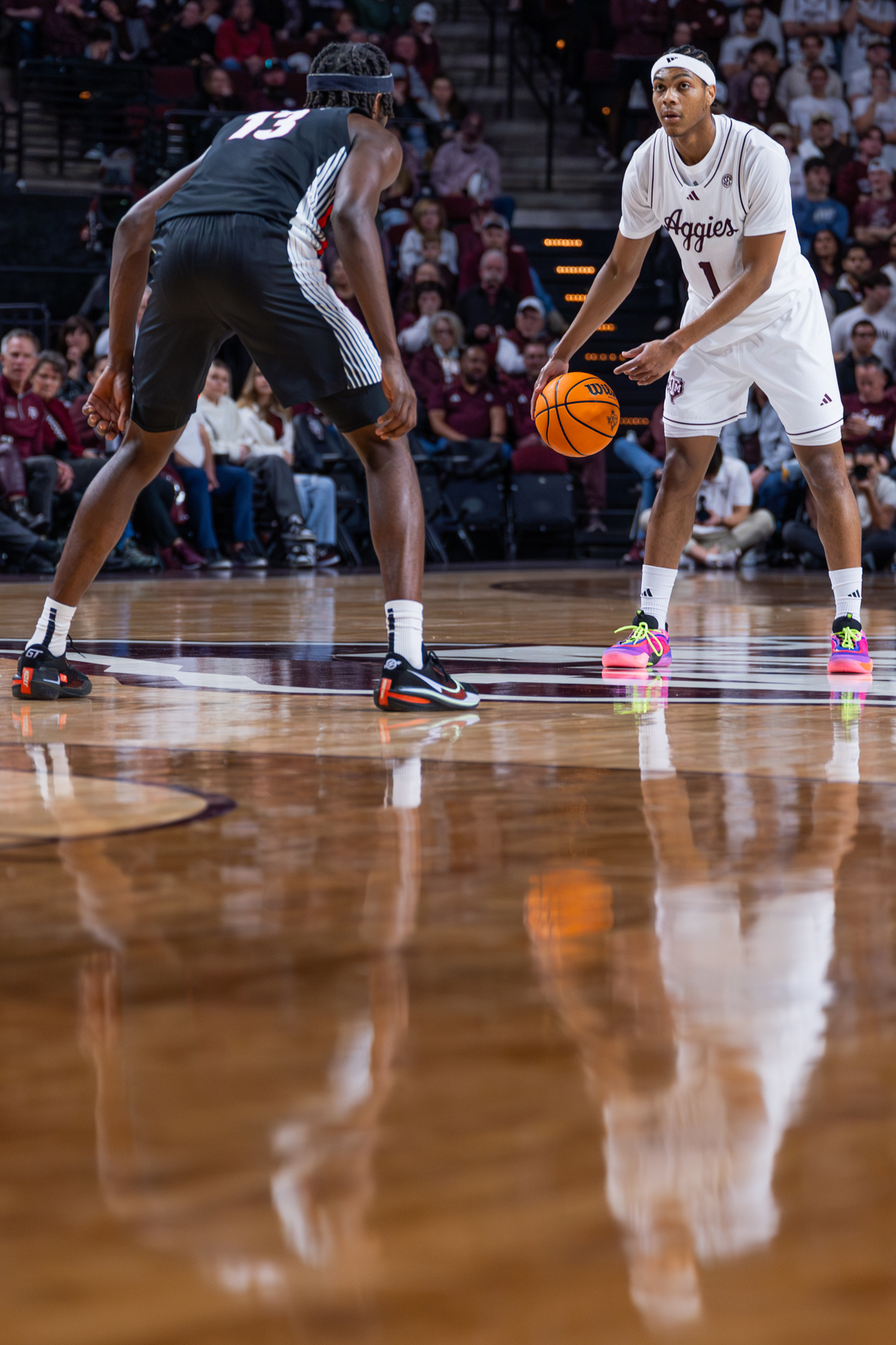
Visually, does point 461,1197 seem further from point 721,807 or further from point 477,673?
point 477,673

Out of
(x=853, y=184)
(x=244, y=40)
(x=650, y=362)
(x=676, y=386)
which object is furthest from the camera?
(x=244, y=40)

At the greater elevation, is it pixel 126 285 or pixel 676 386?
pixel 126 285

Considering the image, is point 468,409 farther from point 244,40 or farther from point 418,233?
point 244,40

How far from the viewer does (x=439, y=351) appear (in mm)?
10898

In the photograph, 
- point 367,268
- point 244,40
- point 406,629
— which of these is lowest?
point 406,629

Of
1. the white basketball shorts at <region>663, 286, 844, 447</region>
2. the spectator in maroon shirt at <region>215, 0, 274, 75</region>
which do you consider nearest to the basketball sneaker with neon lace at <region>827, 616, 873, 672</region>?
the white basketball shorts at <region>663, 286, 844, 447</region>

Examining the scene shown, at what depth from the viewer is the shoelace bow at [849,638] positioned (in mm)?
3695

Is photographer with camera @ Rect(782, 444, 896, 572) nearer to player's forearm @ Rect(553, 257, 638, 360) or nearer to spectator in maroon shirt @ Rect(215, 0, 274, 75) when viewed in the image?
player's forearm @ Rect(553, 257, 638, 360)

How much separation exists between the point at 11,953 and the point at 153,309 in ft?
7.04

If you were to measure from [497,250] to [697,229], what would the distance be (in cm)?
807

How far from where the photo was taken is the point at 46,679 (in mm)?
3023

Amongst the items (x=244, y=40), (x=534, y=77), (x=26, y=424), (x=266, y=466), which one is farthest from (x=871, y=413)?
(x=534, y=77)

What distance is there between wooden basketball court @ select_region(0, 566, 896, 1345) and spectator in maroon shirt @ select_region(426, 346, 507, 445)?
28.2 ft

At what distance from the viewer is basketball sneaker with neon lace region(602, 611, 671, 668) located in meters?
3.64
